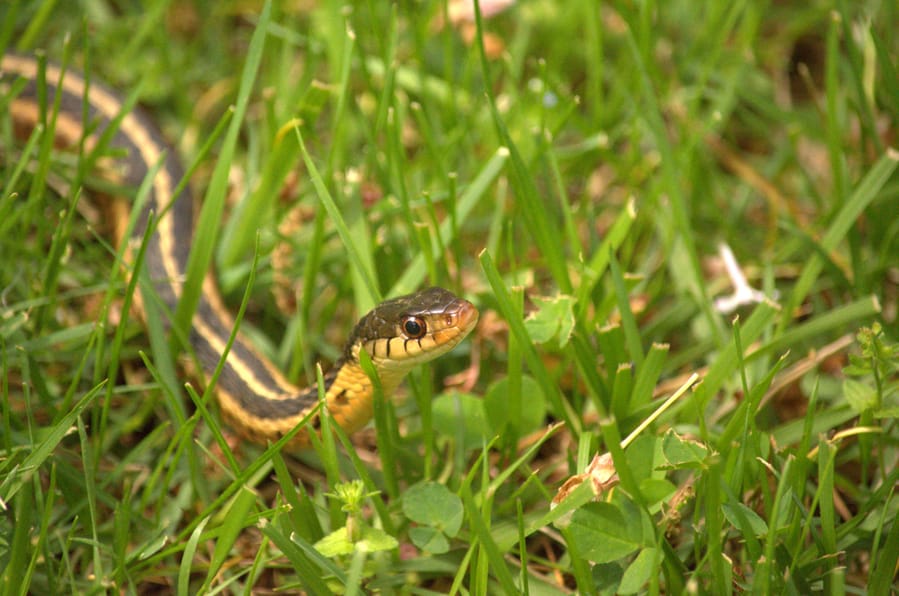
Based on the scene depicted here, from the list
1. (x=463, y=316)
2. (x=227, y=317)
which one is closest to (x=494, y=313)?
(x=463, y=316)

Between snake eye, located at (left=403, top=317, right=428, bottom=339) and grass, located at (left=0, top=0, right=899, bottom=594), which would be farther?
snake eye, located at (left=403, top=317, right=428, bottom=339)

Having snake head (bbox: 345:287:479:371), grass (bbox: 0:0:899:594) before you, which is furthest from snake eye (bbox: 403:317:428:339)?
grass (bbox: 0:0:899:594)

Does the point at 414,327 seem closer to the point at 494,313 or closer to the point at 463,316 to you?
the point at 463,316

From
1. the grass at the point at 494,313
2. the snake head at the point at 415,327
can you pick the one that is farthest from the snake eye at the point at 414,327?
the grass at the point at 494,313

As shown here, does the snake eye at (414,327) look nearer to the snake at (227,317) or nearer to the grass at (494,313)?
the snake at (227,317)

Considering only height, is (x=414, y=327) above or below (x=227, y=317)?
above

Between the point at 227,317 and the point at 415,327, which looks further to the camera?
the point at 227,317

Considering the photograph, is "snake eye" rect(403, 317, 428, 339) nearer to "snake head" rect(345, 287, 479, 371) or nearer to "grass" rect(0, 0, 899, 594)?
"snake head" rect(345, 287, 479, 371)

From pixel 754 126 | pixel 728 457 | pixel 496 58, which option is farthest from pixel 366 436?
pixel 754 126

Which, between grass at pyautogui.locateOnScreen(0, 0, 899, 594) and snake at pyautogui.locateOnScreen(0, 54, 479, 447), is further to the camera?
snake at pyautogui.locateOnScreen(0, 54, 479, 447)
